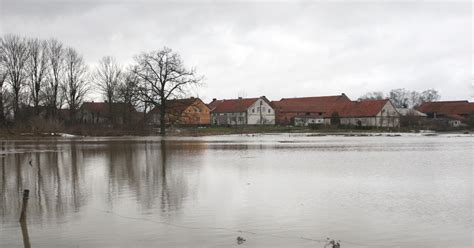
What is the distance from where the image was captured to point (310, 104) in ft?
396

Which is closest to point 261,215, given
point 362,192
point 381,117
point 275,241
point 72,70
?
point 275,241

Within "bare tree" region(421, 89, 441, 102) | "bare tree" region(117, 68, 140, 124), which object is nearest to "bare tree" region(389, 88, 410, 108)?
"bare tree" region(421, 89, 441, 102)

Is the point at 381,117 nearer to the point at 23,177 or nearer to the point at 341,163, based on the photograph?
the point at 341,163

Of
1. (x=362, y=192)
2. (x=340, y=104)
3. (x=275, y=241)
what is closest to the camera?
(x=275, y=241)

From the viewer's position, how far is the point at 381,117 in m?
102

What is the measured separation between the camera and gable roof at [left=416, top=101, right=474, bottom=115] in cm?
12731

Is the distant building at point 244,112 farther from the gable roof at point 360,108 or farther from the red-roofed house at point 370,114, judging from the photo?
the gable roof at point 360,108

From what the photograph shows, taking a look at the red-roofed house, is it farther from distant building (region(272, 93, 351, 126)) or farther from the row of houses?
distant building (region(272, 93, 351, 126))

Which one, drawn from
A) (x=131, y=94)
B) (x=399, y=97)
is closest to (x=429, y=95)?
(x=399, y=97)

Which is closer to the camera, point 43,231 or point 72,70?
point 43,231

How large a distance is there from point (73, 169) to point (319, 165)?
32.3 ft

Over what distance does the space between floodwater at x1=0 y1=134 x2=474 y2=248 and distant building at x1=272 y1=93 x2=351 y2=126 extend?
304ft

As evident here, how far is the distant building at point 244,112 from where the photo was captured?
10825 centimetres

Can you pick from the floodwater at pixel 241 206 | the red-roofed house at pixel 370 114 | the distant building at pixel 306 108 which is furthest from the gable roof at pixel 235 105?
the floodwater at pixel 241 206
